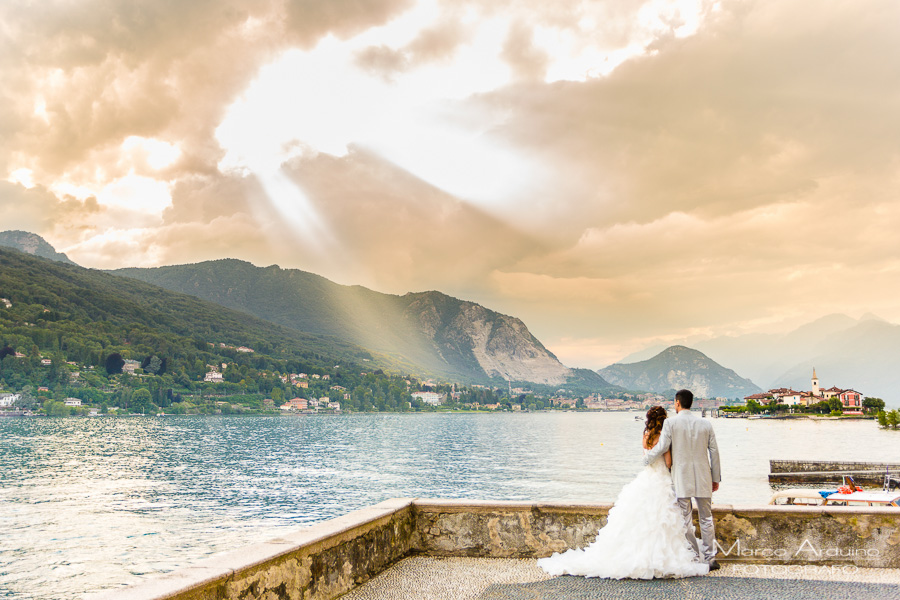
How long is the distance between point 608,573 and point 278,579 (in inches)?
145

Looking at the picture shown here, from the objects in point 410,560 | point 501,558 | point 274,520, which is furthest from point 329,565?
point 274,520

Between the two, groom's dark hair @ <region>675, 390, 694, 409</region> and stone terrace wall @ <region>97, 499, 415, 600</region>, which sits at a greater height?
groom's dark hair @ <region>675, 390, 694, 409</region>

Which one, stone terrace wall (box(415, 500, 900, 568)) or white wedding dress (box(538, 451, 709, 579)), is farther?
stone terrace wall (box(415, 500, 900, 568))

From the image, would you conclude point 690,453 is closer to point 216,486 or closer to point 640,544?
point 640,544

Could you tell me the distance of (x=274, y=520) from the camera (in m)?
38.7

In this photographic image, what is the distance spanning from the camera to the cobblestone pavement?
655 centimetres

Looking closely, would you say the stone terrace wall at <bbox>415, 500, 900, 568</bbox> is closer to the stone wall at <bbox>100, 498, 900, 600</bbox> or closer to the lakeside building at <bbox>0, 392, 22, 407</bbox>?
the stone wall at <bbox>100, 498, 900, 600</bbox>

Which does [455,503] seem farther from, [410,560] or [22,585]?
[22,585]

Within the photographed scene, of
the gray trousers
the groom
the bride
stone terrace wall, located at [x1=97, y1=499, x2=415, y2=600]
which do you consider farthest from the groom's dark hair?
stone terrace wall, located at [x1=97, y1=499, x2=415, y2=600]

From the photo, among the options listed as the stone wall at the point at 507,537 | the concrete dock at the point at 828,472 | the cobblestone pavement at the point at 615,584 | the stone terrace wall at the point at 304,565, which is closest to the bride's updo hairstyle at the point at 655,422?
the stone wall at the point at 507,537

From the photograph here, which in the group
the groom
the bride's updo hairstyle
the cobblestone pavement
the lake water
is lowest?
the lake water

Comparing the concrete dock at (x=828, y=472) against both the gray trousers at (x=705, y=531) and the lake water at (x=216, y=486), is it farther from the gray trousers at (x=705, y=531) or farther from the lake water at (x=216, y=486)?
the gray trousers at (x=705, y=531)

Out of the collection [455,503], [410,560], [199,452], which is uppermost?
[455,503]

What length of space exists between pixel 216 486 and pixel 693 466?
2143 inches
